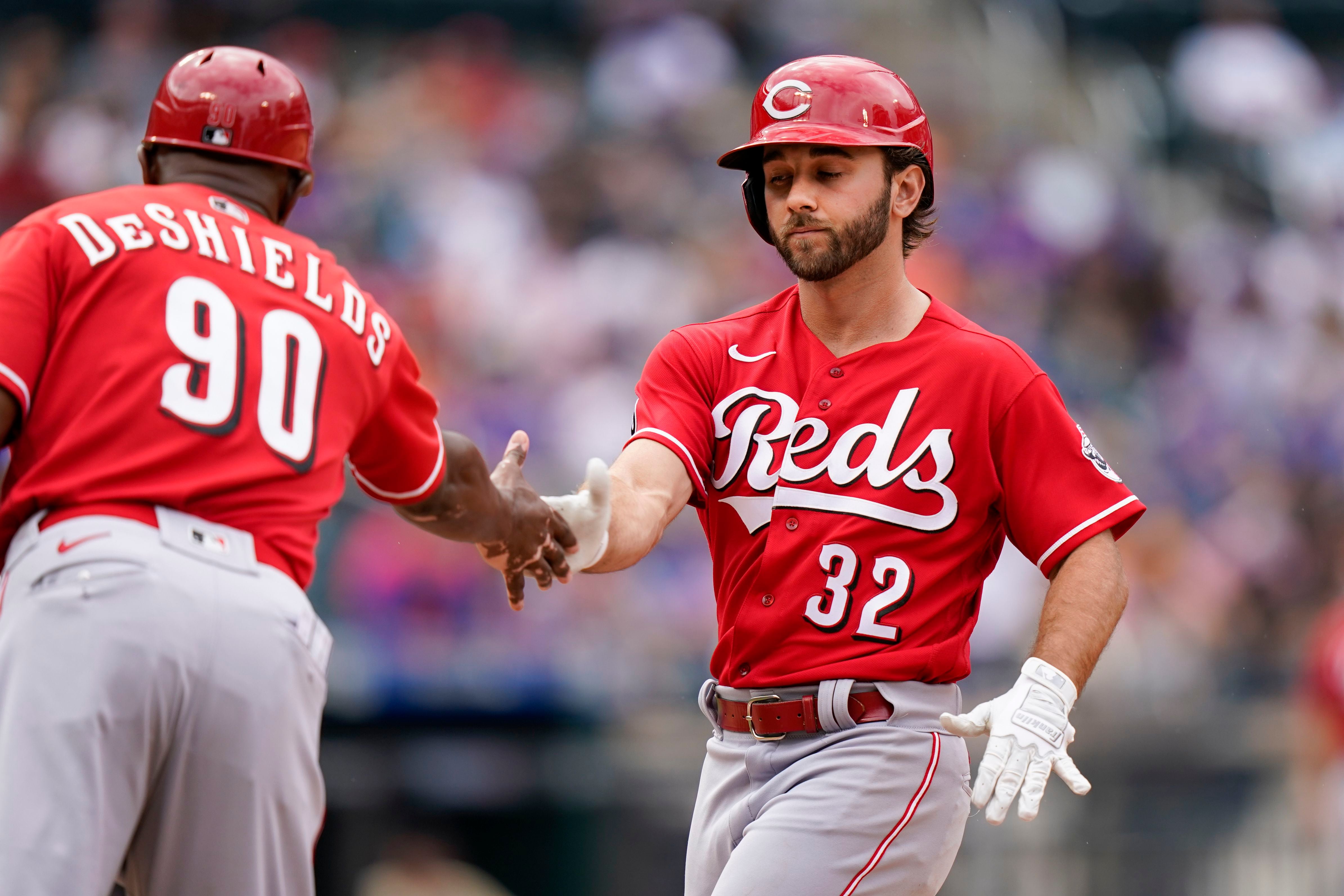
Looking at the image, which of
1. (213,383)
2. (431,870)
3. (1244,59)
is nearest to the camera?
(213,383)

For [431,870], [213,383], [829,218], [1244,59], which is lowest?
[431,870]

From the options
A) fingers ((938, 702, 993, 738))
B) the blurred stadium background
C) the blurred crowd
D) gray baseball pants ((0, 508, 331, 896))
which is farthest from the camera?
the blurred crowd

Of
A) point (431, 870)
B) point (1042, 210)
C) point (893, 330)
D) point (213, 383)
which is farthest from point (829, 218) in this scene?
point (1042, 210)

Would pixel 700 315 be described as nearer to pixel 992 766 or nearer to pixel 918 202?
pixel 918 202

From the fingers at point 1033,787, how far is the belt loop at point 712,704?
77cm

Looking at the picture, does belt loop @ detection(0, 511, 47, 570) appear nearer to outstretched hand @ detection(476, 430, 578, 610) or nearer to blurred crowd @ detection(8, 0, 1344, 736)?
outstretched hand @ detection(476, 430, 578, 610)

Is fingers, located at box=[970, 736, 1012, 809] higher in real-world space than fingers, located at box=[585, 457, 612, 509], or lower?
lower

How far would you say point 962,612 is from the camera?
3.91m

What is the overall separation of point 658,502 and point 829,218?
32.0 inches

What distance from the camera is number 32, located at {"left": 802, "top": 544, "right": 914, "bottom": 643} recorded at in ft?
12.5

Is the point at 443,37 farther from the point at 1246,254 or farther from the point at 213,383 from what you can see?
the point at 213,383

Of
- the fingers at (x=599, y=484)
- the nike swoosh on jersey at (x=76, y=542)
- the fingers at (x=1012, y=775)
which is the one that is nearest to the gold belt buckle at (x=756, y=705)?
the fingers at (x=1012, y=775)

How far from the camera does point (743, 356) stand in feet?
13.7

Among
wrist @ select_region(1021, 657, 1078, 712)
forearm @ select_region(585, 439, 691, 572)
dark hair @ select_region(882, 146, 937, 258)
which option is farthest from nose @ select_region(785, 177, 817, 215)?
wrist @ select_region(1021, 657, 1078, 712)
